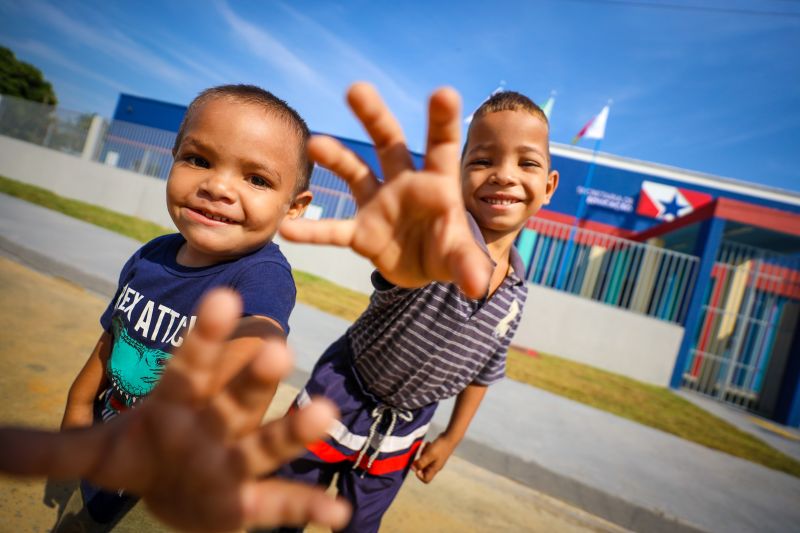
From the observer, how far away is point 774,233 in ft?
29.0

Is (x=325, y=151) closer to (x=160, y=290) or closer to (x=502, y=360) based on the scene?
(x=160, y=290)

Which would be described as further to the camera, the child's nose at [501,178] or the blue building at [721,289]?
the blue building at [721,289]

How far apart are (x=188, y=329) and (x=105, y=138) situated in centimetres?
1535

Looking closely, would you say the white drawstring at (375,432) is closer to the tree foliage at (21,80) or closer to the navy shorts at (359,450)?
the navy shorts at (359,450)

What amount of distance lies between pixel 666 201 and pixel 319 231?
1682 centimetres

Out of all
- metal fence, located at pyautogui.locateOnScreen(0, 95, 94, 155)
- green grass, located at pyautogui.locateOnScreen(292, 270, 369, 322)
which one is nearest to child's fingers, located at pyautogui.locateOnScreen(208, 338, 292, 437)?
green grass, located at pyautogui.locateOnScreen(292, 270, 369, 322)

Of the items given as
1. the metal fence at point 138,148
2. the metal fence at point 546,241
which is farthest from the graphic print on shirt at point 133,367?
the metal fence at point 138,148

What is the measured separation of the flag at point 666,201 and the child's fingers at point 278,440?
1674 centimetres

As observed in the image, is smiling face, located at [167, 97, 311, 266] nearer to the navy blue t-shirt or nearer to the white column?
the navy blue t-shirt

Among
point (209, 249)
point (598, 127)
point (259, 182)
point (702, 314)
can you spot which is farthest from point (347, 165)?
point (598, 127)

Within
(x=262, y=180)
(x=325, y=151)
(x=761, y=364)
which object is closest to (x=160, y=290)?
(x=262, y=180)

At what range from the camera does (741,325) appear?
8.46 meters

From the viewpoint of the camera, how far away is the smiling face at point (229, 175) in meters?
1.08

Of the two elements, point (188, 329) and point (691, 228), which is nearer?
point (188, 329)
